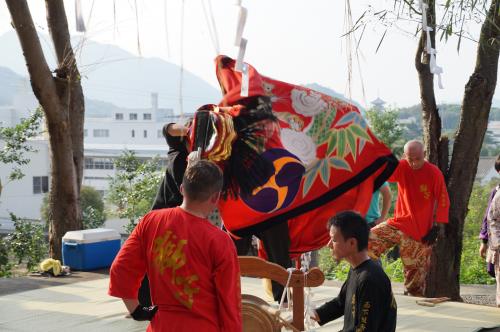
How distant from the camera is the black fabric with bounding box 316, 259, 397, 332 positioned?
102 inches

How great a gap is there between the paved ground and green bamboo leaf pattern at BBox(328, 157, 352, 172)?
85cm

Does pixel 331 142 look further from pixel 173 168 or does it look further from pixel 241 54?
pixel 241 54

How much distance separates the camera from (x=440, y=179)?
530 cm

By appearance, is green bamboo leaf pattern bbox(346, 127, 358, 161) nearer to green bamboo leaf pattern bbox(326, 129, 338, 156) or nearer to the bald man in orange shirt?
green bamboo leaf pattern bbox(326, 129, 338, 156)

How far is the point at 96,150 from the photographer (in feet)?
225

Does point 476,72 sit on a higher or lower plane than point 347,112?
higher

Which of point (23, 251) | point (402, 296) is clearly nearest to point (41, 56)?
point (402, 296)

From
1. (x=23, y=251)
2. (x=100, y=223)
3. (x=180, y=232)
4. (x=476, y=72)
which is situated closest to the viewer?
(x=180, y=232)

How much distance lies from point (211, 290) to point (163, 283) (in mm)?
145

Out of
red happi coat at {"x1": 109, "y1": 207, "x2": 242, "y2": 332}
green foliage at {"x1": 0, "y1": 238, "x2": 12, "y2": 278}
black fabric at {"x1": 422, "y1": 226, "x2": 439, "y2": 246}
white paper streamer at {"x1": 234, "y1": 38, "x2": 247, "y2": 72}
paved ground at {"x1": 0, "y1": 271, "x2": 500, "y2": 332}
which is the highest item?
white paper streamer at {"x1": 234, "y1": 38, "x2": 247, "y2": 72}

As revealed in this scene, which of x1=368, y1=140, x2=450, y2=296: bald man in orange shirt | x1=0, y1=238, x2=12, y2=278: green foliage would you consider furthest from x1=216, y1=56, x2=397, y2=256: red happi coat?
x1=0, y1=238, x2=12, y2=278: green foliage

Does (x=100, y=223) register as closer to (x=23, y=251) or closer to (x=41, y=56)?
(x=23, y=251)

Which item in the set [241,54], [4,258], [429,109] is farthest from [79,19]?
[4,258]

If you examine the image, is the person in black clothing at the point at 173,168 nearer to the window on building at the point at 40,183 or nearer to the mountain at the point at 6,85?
the window on building at the point at 40,183
